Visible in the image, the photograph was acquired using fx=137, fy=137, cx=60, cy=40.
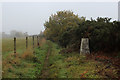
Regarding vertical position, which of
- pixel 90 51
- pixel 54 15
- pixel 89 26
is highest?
pixel 54 15

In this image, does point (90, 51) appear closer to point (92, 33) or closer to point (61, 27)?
point (92, 33)

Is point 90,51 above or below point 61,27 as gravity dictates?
below

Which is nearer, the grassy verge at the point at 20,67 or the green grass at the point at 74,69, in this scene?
the green grass at the point at 74,69

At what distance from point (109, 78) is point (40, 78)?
3.69 metres

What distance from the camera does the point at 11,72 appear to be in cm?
765

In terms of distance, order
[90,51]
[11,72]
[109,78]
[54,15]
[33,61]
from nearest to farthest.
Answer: [109,78]
[11,72]
[33,61]
[90,51]
[54,15]

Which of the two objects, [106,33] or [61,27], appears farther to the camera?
[61,27]

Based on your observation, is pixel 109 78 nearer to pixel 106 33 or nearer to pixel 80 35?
pixel 106 33

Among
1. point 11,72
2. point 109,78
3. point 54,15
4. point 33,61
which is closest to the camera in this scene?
point 109,78

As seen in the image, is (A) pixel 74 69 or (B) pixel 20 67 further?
(B) pixel 20 67

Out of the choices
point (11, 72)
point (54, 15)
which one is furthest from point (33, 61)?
point (54, 15)

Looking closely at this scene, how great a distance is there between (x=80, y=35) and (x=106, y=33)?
3.59 meters

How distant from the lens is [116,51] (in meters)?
11.9

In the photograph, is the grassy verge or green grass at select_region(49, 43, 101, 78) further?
the grassy verge
